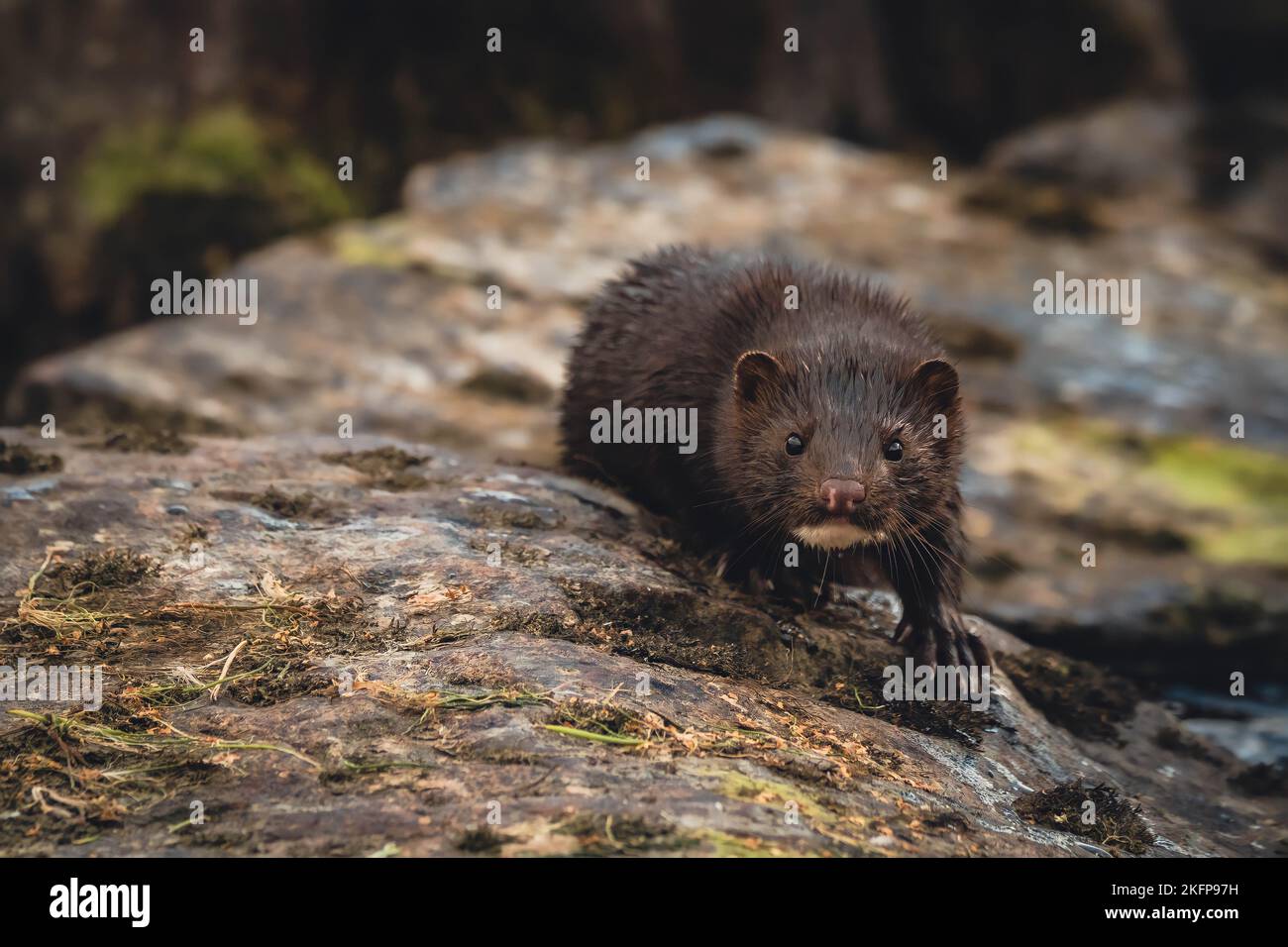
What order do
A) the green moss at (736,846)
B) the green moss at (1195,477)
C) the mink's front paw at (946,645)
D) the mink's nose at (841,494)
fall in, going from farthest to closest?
the green moss at (1195,477) < the mink's front paw at (946,645) < the mink's nose at (841,494) < the green moss at (736,846)

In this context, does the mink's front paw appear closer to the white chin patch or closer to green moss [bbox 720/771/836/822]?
the white chin patch

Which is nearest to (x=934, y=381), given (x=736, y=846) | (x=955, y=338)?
(x=736, y=846)

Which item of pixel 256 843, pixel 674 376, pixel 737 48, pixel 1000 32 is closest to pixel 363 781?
pixel 256 843

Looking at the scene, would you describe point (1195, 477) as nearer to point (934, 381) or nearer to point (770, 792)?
point (934, 381)

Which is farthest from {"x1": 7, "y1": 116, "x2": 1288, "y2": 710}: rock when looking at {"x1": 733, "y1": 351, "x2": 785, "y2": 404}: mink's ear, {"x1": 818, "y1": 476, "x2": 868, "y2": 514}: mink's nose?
{"x1": 818, "y1": 476, "x2": 868, "y2": 514}: mink's nose

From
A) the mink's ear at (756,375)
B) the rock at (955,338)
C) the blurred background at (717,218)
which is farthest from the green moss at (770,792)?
the rock at (955,338)

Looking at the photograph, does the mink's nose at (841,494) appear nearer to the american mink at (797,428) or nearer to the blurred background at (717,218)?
the american mink at (797,428)
